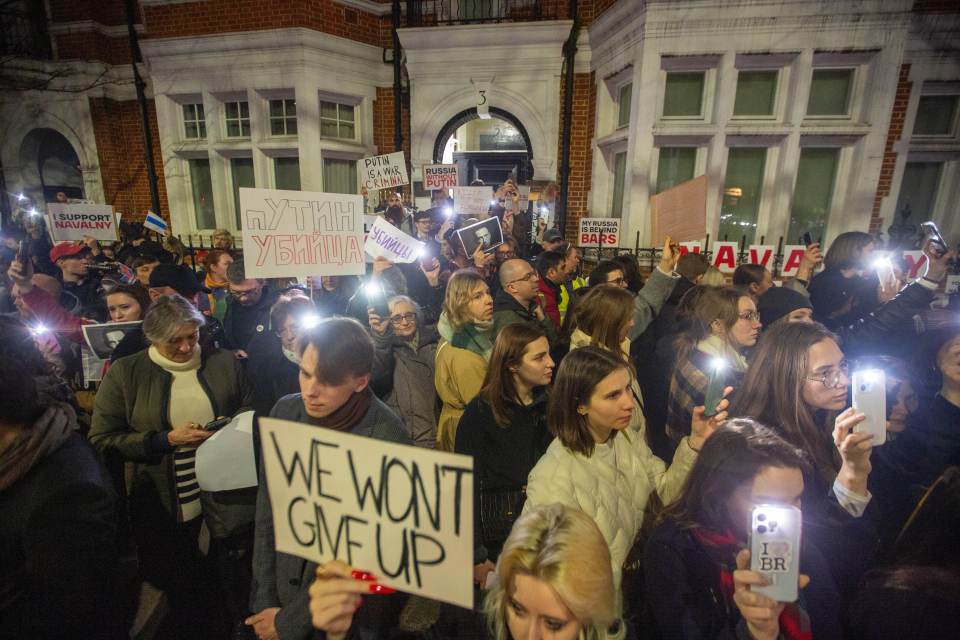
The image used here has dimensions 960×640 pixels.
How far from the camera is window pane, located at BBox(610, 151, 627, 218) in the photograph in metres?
7.48

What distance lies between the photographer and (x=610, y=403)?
6.07ft

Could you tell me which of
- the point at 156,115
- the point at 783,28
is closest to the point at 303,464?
the point at 783,28

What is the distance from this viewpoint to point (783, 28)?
18.5ft

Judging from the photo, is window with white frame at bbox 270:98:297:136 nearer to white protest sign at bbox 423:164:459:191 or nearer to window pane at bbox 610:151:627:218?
white protest sign at bbox 423:164:459:191

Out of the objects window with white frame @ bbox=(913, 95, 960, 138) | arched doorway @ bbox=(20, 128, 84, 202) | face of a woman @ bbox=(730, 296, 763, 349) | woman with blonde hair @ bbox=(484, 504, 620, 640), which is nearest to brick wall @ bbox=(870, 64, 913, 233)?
window with white frame @ bbox=(913, 95, 960, 138)

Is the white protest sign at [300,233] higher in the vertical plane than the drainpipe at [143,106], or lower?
lower

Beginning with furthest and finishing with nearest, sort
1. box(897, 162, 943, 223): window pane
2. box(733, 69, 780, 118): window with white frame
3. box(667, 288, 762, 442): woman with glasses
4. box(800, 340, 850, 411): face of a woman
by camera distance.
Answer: box(897, 162, 943, 223): window pane
box(733, 69, 780, 118): window with white frame
box(667, 288, 762, 442): woman with glasses
box(800, 340, 850, 411): face of a woman

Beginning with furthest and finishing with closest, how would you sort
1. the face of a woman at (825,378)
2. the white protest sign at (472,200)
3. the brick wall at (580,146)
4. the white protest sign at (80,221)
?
1. the brick wall at (580,146)
2. the white protest sign at (472,200)
3. the white protest sign at (80,221)
4. the face of a woman at (825,378)

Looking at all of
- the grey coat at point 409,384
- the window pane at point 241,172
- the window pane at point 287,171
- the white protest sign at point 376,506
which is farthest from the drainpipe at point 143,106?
the white protest sign at point 376,506

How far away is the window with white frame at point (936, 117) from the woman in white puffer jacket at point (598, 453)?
26.0 ft

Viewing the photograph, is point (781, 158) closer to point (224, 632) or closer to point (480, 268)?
point (480, 268)

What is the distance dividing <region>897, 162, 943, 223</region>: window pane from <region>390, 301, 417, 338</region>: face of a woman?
8.00 metres

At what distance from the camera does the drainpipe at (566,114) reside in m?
7.43

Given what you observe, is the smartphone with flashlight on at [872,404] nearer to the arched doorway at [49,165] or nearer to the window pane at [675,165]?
the window pane at [675,165]
